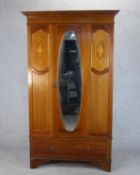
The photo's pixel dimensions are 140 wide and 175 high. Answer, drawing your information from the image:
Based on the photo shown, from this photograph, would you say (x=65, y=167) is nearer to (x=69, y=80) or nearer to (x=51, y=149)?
(x=51, y=149)

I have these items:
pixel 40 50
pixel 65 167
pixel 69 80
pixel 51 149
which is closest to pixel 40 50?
pixel 40 50

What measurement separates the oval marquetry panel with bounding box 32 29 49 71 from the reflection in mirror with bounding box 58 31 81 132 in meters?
0.17

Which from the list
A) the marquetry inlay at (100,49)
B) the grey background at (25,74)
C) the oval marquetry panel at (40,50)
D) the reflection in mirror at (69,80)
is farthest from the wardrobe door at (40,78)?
the grey background at (25,74)

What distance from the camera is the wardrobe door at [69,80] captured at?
2721mm

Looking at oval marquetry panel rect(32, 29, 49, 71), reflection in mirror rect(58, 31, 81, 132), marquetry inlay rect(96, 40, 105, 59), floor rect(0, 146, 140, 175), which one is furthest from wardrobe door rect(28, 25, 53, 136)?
marquetry inlay rect(96, 40, 105, 59)

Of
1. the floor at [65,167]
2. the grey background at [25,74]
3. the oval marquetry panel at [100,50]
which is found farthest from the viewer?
the grey background at [25,74]

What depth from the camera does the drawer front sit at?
2.82 metres

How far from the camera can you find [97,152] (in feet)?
9.29

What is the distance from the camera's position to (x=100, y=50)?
270 centimetres

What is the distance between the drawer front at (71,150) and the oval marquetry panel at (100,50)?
3.00 ft

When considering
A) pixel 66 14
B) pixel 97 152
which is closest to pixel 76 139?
pixel 97 152

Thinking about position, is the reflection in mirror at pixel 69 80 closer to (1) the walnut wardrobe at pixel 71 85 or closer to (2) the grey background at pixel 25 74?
(1) the walnut wardrobe at pixel 71 85

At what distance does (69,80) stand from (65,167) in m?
1.08

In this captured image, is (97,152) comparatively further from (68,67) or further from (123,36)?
(123,36)
